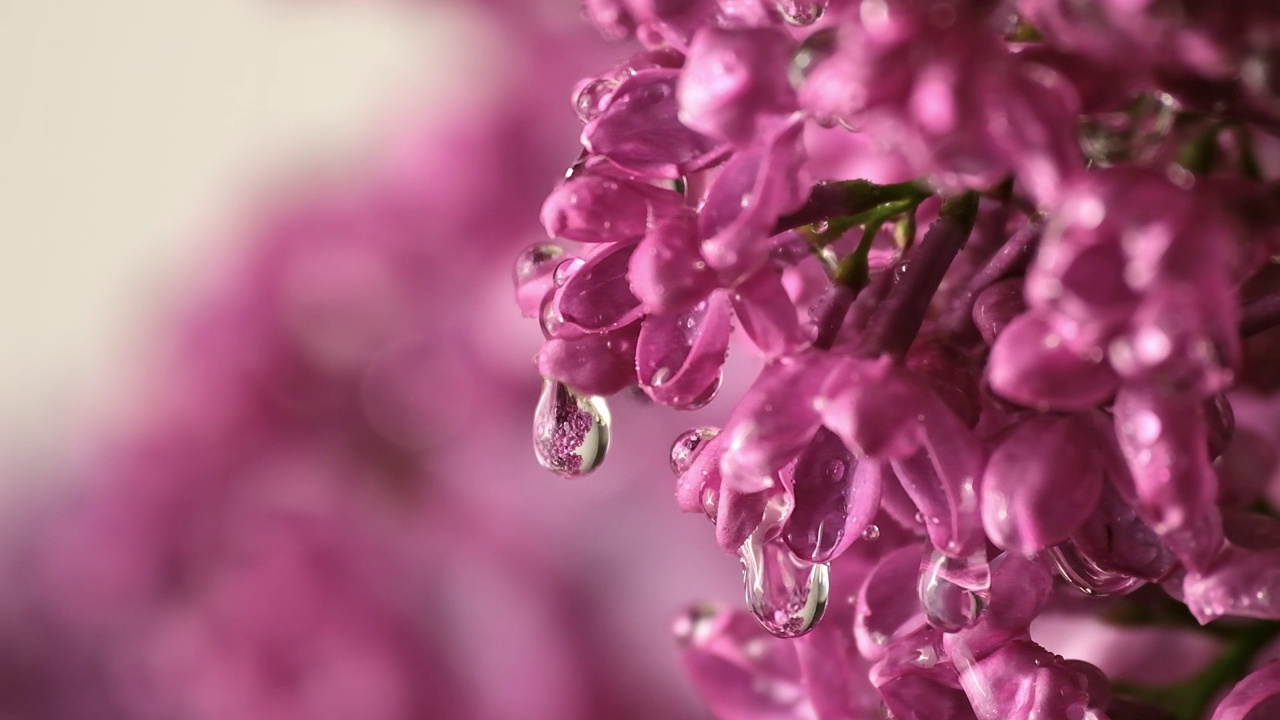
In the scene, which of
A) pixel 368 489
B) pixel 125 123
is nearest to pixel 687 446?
pixel 368 489

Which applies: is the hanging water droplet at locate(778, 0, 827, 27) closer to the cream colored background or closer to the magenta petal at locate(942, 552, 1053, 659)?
the magenta petal at locate(942, 552, 1053, 659)

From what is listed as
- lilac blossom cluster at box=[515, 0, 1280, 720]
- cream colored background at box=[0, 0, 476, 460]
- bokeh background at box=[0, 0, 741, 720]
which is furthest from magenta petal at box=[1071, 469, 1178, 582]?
cream colored background at box=[0, 0, 476, 460]

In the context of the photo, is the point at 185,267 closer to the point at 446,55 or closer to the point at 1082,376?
the point at 446,55

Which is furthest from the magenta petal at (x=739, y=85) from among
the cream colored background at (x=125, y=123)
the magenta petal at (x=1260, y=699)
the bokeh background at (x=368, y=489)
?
the cream colored background at (x=125, y=123)

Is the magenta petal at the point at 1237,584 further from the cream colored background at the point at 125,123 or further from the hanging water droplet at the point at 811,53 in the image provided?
the cream colored background at the point at 125,123

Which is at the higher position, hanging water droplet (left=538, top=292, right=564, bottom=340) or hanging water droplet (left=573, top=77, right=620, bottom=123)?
hanging water droplet (left=573, top=77, right=620, bottom=123)

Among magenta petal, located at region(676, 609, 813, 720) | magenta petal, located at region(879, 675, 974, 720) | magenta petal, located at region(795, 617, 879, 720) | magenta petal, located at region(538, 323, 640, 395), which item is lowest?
magenta petal, located at region(676, 609, 813, 720)
